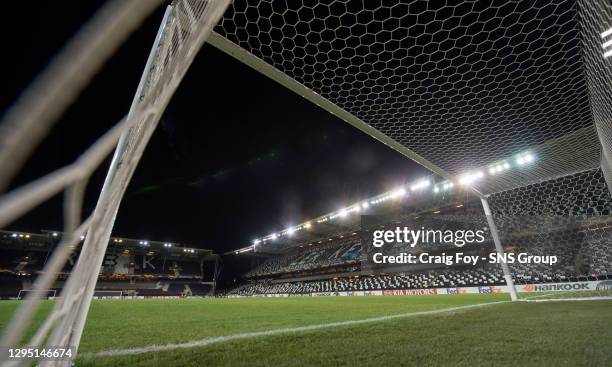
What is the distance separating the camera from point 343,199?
2856 centimetres

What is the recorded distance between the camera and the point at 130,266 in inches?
1500

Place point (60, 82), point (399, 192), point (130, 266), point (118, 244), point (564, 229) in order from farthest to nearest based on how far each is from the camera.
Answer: point (130, 266)
point (118, 244)
point (399, 192)
point (564, 229)
point (60, 82)

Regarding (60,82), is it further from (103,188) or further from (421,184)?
(421,184)

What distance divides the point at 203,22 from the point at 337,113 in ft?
8.37

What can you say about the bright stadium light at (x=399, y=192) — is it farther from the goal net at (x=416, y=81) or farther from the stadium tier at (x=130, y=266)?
the stadium tier at (x=130, y=266)

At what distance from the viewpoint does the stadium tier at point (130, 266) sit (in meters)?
30.5

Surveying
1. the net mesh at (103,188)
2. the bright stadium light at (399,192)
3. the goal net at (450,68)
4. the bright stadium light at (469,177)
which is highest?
the bright stadium light at (399,192)

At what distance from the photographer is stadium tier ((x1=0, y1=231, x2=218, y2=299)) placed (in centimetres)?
3052

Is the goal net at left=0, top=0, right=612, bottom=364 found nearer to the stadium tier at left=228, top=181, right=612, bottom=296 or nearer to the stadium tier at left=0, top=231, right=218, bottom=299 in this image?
the stadium tier at left=228, top=181, right=612, bottom=296

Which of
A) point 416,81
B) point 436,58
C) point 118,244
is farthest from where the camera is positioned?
point 118,244

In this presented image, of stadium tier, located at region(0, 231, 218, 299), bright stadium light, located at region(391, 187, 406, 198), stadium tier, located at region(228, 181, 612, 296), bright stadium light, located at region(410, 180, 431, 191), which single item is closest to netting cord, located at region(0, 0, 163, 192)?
stadium tier, located at region(228, 181, 612, 296)

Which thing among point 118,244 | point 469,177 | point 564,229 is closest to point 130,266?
point 118,244

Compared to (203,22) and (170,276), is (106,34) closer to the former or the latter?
(203,22)

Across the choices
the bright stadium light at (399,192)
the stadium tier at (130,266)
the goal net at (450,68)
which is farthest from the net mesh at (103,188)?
the stadium tier at (130,266)
